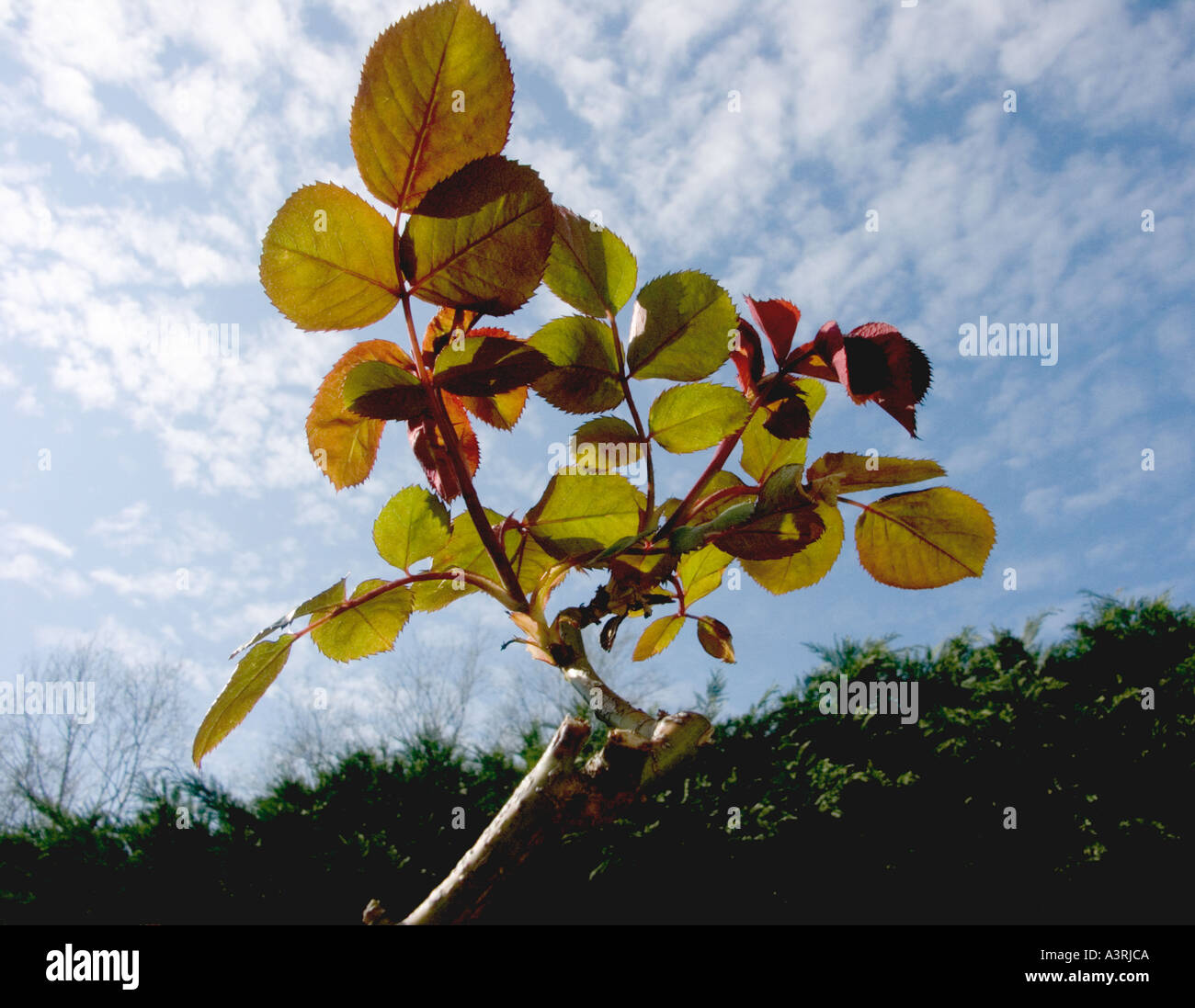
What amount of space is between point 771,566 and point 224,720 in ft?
1.78

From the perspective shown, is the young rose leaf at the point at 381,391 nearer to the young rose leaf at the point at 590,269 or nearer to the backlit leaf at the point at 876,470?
the young rose leaf at the point at 590,269

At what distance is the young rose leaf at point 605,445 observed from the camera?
70 cm

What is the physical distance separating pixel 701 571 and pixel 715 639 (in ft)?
0.25

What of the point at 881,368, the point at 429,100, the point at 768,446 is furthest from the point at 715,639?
the point at 429,100

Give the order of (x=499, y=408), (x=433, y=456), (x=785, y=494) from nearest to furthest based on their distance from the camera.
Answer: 1. (x=785, y=494)
2. (x=433, y=456)
3. (x=499, y=408)

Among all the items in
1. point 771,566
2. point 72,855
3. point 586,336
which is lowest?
point 72,855

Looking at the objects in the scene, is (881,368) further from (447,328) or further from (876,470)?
(447,328)

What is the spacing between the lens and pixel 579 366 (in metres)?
0.69

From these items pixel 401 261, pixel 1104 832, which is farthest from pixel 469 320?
pixel 1104 832

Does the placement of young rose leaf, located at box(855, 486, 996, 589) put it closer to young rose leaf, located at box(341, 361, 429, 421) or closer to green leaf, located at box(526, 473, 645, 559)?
green leaf, located at box(526, 473, 645, 559)

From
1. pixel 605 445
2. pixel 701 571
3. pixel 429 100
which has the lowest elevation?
pixel 701 571

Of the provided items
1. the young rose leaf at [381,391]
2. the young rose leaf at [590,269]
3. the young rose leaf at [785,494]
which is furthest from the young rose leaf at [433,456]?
the young rose leaf at [785,494]
